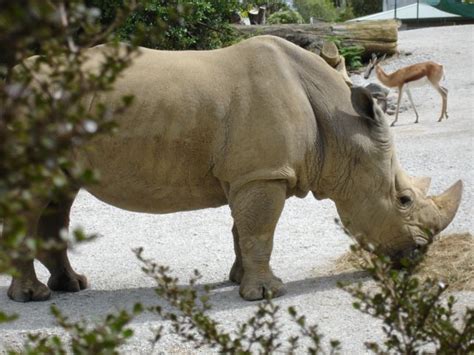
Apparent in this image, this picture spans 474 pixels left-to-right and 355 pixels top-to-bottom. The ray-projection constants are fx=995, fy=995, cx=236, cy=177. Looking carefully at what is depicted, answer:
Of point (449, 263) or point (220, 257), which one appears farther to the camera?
point (220, 257)

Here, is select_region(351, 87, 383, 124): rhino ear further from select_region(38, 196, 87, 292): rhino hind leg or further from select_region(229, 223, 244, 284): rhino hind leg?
select_region(38, 196, 87, 292): rhino hind leg

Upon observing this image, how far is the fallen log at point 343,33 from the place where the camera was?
1916 centimetres

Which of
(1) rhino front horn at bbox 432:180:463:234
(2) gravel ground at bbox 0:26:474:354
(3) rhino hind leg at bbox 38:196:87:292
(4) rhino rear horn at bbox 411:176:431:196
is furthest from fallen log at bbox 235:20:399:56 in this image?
(3) rhino hind leg at bbox 38:196:87:292

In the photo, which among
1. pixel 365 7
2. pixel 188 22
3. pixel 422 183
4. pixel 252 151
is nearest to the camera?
pixel 252 151

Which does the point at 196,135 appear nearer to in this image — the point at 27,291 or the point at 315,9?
the point at 27,291

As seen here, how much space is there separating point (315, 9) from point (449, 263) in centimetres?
3303

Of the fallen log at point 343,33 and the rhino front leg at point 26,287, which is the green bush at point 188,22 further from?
the rhino front leg at point 26,287

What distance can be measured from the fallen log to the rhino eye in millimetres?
11640

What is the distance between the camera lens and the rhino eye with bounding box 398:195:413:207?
7222mm

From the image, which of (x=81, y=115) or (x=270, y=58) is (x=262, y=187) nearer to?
(x=270, y=58)

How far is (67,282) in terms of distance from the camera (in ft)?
24.6

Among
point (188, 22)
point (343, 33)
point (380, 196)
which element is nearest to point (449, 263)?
point (380, 196)

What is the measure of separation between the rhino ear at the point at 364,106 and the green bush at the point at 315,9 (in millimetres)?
31756

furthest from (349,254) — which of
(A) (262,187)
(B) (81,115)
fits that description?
(B) (81,115)
